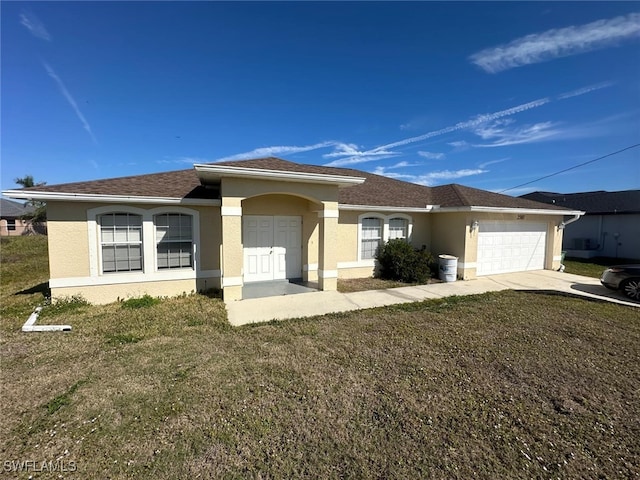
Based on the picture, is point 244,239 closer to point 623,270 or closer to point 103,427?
point 103,427

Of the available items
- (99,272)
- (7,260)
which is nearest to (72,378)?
(99,272)

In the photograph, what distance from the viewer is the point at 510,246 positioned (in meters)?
13.0


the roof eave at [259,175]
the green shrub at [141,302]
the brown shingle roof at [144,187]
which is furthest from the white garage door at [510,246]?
the green shrub at [141,302]

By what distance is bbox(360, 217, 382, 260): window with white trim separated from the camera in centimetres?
1200

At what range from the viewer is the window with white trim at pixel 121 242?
8.17 m

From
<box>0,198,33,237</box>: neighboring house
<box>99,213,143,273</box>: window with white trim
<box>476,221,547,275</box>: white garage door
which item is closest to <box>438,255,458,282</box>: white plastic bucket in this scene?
<box>476,221,547,275</box>: white garage door

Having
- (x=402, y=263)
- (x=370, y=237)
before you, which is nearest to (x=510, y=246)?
(x=402, y=263)

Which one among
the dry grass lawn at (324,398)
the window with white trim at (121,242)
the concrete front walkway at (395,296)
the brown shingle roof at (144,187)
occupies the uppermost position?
the brown shingle roof at (144,187)

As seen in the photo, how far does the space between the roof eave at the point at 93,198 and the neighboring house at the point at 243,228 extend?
3 centimetres

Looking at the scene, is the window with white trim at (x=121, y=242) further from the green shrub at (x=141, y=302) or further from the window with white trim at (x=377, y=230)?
the window with white trim at (x=377, y=230)

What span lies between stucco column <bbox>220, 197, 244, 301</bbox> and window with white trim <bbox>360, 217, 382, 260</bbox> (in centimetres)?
555

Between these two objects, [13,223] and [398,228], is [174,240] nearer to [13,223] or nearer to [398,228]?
[398,228]

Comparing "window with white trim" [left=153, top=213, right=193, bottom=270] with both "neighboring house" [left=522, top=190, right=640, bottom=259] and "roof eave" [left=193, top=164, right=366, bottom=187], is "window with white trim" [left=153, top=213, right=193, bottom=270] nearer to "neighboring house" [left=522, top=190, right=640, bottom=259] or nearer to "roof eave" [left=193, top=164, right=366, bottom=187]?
"roof eave" [left=193, top=164, right=366, bottom=187]

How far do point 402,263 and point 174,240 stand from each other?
323 inches
